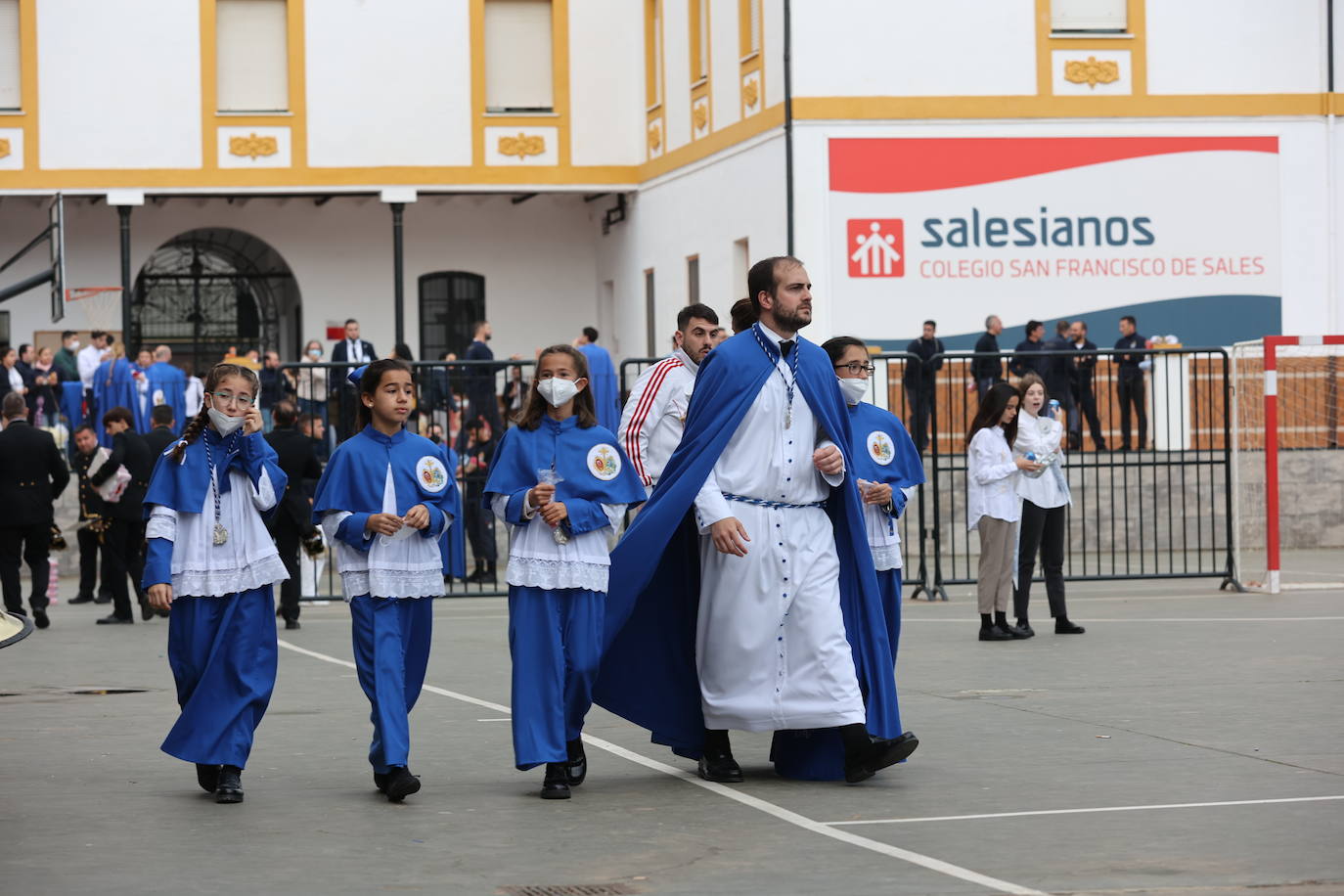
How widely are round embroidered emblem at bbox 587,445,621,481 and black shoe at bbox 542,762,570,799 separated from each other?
1204 millimetres

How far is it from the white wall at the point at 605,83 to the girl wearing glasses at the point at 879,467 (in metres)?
25.4

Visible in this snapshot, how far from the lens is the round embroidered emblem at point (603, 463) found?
9.03 meters

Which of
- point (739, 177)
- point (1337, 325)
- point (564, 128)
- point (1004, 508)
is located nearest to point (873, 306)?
point (739, 177)

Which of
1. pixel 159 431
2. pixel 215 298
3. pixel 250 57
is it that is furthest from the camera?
pixel 215 298

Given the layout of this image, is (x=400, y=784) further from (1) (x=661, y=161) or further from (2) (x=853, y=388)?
(1) (x=661, y=161)

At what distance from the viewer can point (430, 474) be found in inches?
354

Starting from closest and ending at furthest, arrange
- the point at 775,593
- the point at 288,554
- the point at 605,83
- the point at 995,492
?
the point at 775,593 → the point at 995,492 → the point at 288,554 → the point at 605,83

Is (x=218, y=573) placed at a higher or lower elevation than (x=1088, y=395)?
lower

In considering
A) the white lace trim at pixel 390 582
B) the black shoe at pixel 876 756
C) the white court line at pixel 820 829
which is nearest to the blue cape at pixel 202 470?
the white lace trim at pixel 390 582

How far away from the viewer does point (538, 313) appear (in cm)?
3919

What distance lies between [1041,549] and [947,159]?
44.2ft

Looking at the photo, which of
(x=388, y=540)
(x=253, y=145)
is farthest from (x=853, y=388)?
(x=253, y=145)

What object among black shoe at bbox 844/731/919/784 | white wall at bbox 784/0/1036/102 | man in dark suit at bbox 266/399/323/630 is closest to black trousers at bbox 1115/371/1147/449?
man in dark suit at bbox 266/399/323/630

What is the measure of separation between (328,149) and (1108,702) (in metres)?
26.5
